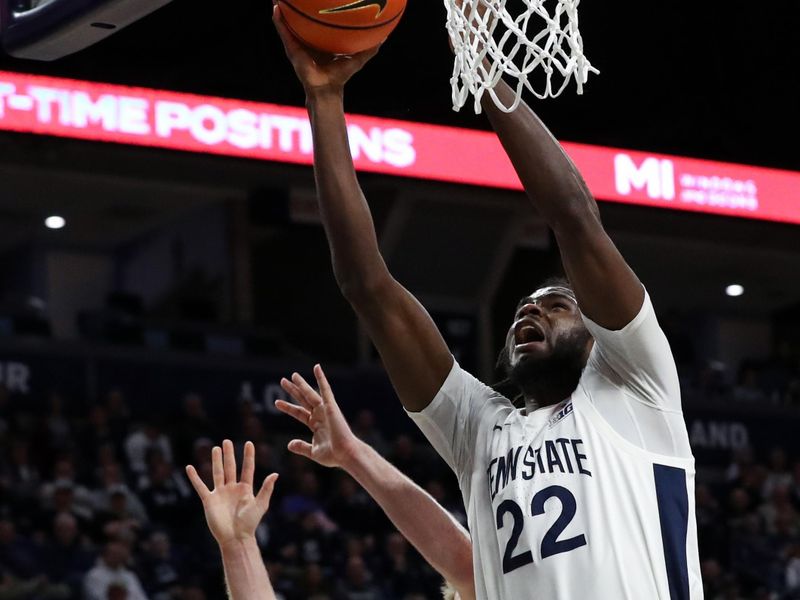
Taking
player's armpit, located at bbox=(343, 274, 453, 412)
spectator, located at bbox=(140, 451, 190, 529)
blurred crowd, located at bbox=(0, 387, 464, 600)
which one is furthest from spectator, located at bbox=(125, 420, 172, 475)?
player's armpit, located at bbox=(343, 274, 453, 412)

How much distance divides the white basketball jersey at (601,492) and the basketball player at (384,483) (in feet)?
1.51

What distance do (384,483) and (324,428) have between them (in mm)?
173

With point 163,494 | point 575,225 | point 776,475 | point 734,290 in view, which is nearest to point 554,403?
point 575,225

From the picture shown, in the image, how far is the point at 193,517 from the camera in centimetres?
1076

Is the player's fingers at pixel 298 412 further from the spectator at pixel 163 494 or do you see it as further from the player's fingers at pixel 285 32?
the spectator at pixel 163 494

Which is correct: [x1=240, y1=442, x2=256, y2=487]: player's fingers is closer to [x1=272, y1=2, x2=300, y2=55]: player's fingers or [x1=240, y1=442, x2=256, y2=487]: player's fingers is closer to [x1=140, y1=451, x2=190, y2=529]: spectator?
[x1=272, y1=2, x2=300, y2=55]: player's fingers

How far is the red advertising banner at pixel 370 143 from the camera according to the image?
29.3ft

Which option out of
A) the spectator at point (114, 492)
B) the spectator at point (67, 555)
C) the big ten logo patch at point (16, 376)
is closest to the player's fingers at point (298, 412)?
the spectator at point (67, 555)

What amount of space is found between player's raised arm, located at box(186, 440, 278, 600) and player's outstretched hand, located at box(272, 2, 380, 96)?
79 cm

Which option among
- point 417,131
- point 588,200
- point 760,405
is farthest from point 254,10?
point 588,200

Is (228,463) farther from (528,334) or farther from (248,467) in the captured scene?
(528,334)

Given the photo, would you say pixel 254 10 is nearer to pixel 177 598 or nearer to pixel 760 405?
pixel 177 598

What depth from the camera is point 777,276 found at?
19.3 metres

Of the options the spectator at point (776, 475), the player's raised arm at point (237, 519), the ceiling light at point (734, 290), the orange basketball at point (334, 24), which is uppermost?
the ceiling light at point (734, 290)
